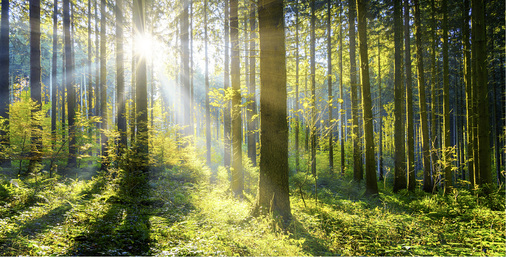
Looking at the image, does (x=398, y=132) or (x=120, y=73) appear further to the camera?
(x=120, y=73)

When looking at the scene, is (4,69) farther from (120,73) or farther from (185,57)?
(185,57)

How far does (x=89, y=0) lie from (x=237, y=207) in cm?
1690

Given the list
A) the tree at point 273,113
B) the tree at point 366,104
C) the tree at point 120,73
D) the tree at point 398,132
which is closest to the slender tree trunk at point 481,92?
the tree at point 398,132

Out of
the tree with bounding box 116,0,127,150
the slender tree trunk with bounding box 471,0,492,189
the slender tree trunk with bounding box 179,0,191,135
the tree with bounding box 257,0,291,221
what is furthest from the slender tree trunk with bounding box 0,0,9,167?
the slender tree trunk with bounding box 471,0,492,189

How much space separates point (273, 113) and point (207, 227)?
2.97 metres

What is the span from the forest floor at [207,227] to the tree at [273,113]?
62cm

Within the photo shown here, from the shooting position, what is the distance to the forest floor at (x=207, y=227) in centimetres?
363

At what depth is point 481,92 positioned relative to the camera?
7.61 metres

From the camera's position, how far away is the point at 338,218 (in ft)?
18.8

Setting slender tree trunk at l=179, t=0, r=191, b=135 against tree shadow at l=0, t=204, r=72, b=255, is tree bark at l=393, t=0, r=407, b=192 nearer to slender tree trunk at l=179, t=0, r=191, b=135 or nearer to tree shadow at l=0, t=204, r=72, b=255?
slender tree trunk at l=179, t=0, r=191, b=135

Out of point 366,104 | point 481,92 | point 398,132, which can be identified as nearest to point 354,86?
point 366,104

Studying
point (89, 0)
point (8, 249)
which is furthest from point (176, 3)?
point (8, 249)

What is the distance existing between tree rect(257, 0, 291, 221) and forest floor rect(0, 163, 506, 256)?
2.05 ft

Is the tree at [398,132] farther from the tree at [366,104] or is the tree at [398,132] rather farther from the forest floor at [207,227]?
the forest floor at [207,227]
